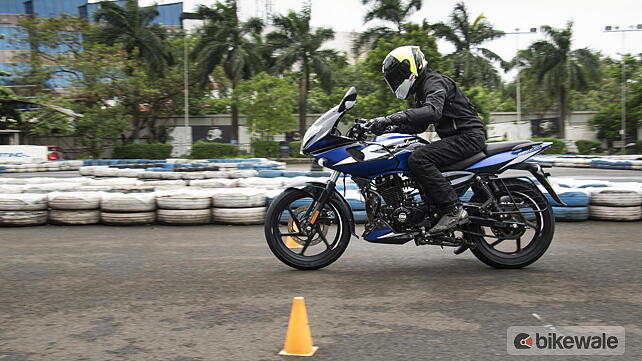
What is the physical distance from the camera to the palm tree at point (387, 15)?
45.5 meters

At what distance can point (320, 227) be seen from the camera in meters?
5.38

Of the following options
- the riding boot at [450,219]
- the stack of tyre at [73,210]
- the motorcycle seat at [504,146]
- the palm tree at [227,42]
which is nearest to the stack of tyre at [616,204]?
the motorcycle seat at [504,146]

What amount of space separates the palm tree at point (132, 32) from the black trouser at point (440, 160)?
4654 cm

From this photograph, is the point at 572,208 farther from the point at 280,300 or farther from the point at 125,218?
the point at 125,218

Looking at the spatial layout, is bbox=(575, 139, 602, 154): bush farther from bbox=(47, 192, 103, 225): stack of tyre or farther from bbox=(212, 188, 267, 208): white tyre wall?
bbox=(47, 192, 103, 225): stack of tyre

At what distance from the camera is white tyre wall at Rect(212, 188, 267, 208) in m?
8.46

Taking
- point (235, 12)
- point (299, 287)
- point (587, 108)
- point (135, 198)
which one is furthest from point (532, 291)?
→ point (587, 108)

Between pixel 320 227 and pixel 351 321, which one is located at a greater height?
pixel 320 227

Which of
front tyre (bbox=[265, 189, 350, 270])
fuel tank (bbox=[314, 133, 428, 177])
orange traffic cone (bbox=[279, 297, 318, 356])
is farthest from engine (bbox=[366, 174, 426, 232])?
orange traffic cone (bbox=[279, 297, 318, 356])

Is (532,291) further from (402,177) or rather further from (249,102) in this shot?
(249,102)

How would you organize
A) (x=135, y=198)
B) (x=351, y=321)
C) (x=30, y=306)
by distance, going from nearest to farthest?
(x=351, y=321)
(x=30, y=306)
(x=135, y=198)

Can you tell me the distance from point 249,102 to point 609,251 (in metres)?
41.7

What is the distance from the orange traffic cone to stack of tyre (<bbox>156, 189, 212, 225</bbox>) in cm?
541

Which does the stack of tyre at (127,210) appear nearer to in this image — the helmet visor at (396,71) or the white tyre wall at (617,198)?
the helmet visor at (396,71)
